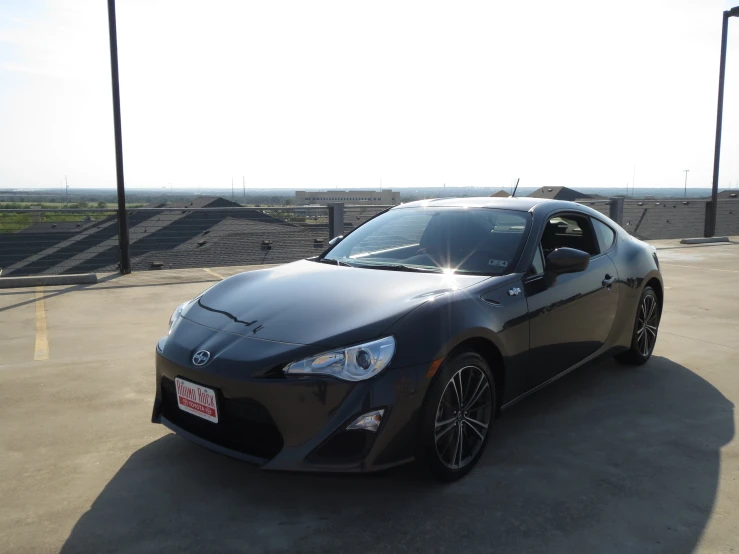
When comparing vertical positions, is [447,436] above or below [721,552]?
above

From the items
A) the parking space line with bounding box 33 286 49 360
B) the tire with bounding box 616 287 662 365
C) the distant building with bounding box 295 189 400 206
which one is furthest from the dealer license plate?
the distant building with bounding box 295 189 400 206

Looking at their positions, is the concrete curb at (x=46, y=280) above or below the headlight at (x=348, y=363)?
below

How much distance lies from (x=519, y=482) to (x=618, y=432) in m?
1.00

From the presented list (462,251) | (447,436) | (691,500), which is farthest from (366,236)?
(691,500)

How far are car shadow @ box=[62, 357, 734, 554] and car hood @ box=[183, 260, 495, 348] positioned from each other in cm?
66

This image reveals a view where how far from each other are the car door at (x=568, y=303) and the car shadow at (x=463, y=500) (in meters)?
0.46

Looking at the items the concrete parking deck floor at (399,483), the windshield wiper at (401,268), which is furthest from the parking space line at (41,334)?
the windshield wiper at (401,268)

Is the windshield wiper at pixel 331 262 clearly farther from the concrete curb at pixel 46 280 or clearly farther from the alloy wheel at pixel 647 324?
the concrete curb at pixel 46 280

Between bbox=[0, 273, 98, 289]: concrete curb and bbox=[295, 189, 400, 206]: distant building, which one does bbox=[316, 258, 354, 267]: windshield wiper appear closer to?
bbox=[295, 189, 400, 206]: distant building

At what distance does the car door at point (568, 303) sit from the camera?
3.57 meters

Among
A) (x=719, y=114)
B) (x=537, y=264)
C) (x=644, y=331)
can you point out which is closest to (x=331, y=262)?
(x=537, y=264)

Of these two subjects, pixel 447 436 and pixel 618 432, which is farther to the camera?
pixel 618 432

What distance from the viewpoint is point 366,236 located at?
14.5 ft

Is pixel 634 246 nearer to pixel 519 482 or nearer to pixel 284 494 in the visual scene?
pixel 519 482
